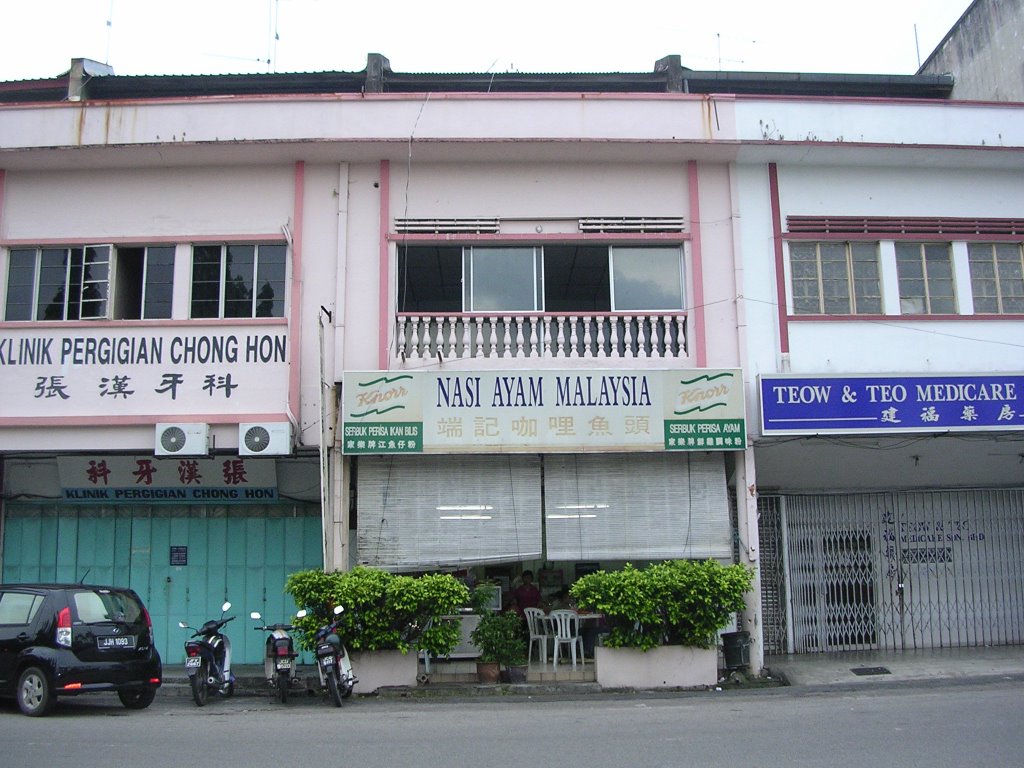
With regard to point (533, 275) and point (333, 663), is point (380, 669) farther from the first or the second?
point (533, 275)

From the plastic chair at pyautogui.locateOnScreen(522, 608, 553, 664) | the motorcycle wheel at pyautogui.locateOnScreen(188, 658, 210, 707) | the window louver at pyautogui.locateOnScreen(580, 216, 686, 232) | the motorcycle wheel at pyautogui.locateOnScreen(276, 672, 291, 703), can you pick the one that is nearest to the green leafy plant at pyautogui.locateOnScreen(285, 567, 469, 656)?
the motorcycle wheel at pyautogui.locateOnScreen(276, 672, 291, 703)

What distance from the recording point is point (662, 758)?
22.9 ft

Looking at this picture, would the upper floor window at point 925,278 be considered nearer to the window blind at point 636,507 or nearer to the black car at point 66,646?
the window blind at point 636,507

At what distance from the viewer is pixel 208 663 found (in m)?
10.4

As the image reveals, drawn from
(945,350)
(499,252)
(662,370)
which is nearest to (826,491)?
(945,350)

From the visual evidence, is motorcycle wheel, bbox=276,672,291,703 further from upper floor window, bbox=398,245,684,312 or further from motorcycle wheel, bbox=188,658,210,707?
upper floor window, bbox=398,245,684,312

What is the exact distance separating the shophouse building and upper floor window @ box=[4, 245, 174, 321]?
0.12 feet

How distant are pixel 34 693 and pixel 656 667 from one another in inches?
258

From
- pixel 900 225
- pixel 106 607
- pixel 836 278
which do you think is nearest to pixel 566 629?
pixel 106 607

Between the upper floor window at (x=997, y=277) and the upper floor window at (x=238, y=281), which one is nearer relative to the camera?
the upper floor window at (x=238, y=281)

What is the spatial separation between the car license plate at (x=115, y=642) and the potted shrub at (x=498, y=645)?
12.4 ft

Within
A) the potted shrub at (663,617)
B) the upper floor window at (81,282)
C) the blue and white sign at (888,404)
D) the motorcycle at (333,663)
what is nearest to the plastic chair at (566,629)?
the potted shrub at (663,617)

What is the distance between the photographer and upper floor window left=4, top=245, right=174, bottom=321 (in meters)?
12.2

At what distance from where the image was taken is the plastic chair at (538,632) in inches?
461
